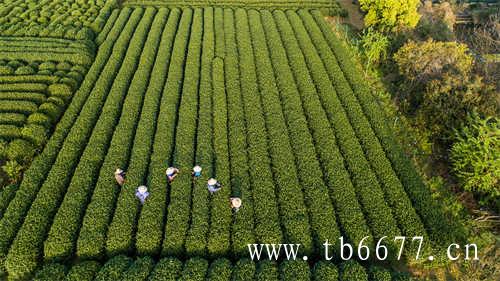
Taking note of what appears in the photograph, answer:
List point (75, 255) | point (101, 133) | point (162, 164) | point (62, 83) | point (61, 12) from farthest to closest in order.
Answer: point (61, 12) → point (62, 83) → point (101, 133) → point (162, 164) → point (75, 255)

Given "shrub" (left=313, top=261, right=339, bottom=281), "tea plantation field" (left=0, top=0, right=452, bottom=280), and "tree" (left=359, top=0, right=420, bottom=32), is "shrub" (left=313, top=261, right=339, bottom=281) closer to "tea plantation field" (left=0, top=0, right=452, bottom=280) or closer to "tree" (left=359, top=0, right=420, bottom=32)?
"tea plantation field" (left=0, top=0, right=452, bottom=280)

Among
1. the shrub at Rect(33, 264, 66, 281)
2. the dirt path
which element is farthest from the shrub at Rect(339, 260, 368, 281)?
the dirt path

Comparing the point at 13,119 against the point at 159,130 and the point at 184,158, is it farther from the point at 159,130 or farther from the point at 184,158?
the point at 184,158

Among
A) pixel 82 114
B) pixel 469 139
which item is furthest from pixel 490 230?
pixel 82 114

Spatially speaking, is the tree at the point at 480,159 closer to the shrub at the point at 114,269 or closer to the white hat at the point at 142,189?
the white hat at the point at 142,189

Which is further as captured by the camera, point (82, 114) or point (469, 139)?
point (82, 114)

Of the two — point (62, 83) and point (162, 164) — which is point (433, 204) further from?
point (62, 83)
